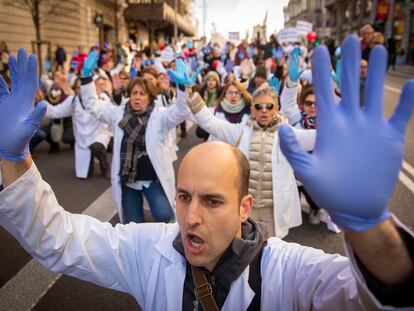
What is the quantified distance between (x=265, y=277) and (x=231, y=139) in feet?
7.16

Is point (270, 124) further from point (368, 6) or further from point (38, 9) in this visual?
point (368, 6)

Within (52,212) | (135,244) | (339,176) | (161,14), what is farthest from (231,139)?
(161,14)

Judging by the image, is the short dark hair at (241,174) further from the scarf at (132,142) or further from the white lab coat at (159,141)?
the scarf at (132,142)

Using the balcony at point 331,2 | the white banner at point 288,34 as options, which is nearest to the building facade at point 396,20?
the balcony at point 331,2

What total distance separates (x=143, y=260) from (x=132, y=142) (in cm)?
236

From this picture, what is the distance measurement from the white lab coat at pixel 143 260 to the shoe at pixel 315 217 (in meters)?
3.15

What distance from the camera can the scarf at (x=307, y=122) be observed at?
4542 mm

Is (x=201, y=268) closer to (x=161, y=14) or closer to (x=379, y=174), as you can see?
(x=379, y=174)

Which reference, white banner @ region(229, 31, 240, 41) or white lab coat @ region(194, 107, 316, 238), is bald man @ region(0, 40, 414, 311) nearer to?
white lab coat @ region(194, 107, 316, 238)

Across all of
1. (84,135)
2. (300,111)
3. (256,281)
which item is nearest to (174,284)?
(256,281)

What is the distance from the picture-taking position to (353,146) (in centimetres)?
104

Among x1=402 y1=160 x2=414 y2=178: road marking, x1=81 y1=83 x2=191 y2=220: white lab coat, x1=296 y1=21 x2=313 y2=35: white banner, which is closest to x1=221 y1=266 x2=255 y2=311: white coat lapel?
x1=81 y1=83 x2=191 y2=220: white lab coat

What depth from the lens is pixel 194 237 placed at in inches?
60.6

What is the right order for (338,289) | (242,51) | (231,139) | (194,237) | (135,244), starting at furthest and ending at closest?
(242,51), (231,139), (135,244), (194,237), (338,289)
